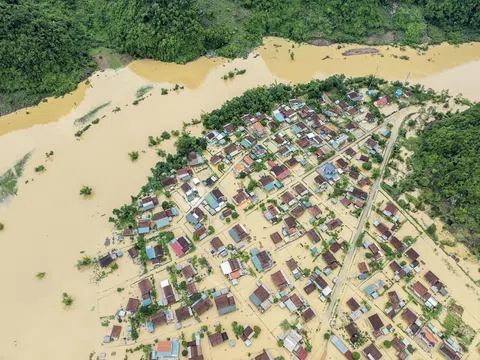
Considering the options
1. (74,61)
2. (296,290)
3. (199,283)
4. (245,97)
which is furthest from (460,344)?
(74,61)

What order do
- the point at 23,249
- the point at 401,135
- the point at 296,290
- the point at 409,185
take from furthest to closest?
the point at 401,135, the point at 409,185, the point at 23,249, the point at 296,290

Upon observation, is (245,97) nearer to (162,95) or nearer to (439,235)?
(162,95)

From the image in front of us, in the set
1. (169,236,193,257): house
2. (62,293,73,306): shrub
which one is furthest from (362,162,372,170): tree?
(62,293,73,306): shrub

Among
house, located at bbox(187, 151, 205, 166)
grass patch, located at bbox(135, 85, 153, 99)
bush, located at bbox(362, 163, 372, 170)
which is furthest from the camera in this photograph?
grass patch, located at bbox(135, 85, 153, 99)

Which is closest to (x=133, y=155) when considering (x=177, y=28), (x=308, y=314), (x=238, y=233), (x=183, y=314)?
→ (x=238, y=233)

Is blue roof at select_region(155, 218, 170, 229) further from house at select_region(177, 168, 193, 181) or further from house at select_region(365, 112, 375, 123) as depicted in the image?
house at select_region(365, 112, 375, 123)
